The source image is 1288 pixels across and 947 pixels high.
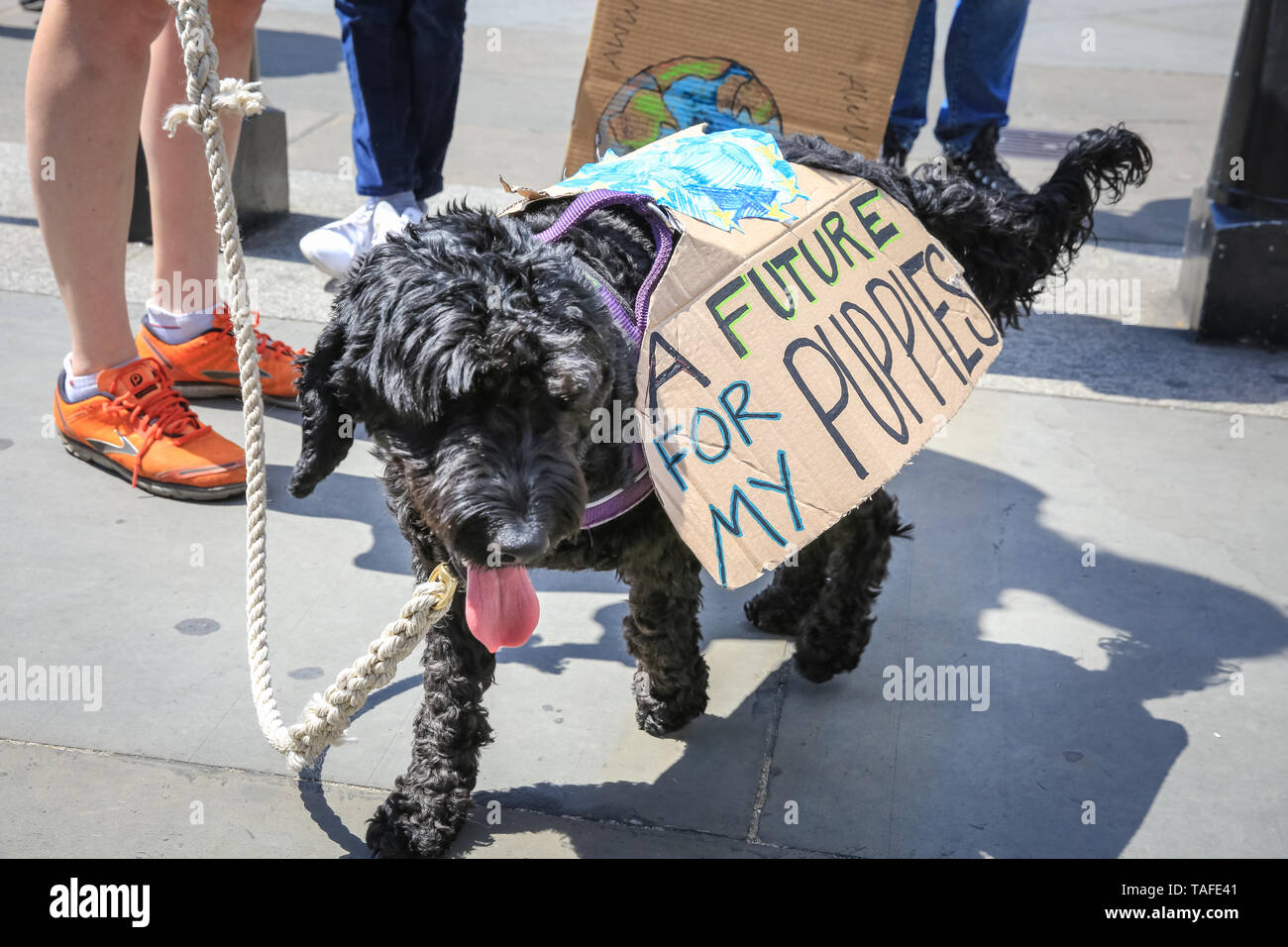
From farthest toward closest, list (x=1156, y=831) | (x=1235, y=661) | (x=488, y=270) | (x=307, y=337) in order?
1. (x=307, y=337)
2. (x=1235, y=661)
3. (x=1156, y=831)
4. (x=488, y=270)

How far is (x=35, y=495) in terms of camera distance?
3.82 meters

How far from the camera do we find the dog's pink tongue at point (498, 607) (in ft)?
7.55

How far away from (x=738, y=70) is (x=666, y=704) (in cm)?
265

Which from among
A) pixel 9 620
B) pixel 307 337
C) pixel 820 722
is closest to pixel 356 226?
pixel 307 337

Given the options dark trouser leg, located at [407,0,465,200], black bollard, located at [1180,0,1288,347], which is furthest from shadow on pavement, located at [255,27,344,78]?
black bollard, located at [1180,0,1288,347]

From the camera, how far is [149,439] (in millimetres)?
3863

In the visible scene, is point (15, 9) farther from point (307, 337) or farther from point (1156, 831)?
point (1156, 831)

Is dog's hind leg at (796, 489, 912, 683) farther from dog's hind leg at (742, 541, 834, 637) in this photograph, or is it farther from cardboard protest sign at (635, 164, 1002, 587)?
cardboard protest sign at (635, 164, 1002, 587)

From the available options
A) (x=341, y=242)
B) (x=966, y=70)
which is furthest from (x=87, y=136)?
(x=966, y=70)

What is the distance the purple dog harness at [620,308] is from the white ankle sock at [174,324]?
2.25 m

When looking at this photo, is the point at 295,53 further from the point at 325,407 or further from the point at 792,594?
the point at 325,407

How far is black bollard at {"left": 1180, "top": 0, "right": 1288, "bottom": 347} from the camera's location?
4969 millimetres

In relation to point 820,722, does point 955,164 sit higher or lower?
higher
